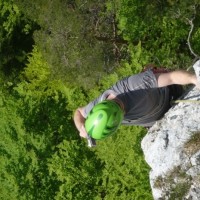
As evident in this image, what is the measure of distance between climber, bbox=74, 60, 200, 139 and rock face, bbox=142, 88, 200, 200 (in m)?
0.25

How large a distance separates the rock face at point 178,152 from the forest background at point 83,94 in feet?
12.2

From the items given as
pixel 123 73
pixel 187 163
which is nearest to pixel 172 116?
pixel 187 163

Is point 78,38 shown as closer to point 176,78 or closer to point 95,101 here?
point 95,101

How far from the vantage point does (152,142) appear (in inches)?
233

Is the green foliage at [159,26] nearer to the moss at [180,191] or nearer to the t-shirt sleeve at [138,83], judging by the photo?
the t-shirt sleeve at [138,83]

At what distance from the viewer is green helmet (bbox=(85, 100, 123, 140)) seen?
5.65 meters

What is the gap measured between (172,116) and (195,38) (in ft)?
17.5

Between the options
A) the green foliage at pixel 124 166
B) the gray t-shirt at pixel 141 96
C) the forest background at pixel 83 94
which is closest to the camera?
the gray t-shirt at pixel 141 96

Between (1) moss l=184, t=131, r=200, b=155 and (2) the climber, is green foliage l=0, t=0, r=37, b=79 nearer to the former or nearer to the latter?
(2) the climber

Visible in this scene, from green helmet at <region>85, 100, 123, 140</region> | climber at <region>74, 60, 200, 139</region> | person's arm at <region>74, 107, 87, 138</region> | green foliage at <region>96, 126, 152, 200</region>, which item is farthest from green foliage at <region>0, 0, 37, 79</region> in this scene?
green helmet at <region>85, 100, 123, 140</region>

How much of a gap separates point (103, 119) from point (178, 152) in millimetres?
944

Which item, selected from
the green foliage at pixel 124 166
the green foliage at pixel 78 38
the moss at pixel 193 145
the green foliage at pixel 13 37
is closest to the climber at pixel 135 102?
the moss at pixel 193 145

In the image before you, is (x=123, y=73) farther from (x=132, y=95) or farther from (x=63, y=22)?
(x=132, y=95)

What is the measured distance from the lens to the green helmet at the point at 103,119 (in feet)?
18.5
